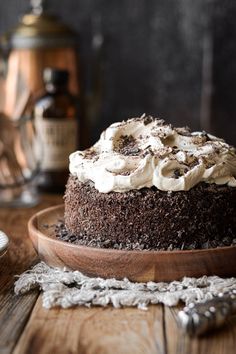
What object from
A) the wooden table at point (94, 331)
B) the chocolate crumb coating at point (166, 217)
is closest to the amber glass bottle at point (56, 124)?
the chocolate crumb coating at point (166, 217)

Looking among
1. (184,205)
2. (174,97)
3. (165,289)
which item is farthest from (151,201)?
(174,97)

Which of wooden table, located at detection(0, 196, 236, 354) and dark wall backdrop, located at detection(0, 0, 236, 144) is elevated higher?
dark wall backdrop, located at detection(0, 0, 236, 144)

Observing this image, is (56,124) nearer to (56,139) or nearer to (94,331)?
(56,139)

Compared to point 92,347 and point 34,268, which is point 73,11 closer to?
point 34,268

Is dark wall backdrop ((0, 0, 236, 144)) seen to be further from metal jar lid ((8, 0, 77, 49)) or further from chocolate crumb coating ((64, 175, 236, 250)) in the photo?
chocolate crumb coating ((64, 175, 236, 250))

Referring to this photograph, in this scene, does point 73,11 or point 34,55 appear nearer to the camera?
point 34,55

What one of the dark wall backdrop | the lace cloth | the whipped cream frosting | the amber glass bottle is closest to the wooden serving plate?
the lace cloth

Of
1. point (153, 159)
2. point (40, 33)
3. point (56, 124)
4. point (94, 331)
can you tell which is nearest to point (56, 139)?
point (56, 124)
